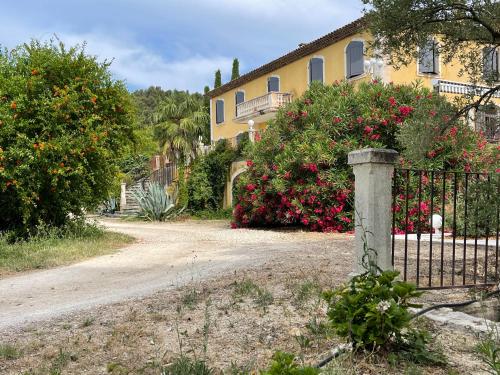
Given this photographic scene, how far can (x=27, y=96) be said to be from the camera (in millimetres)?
9961

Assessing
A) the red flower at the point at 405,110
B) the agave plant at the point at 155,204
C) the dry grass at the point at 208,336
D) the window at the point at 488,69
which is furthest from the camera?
the agave plant at the point at 155,204

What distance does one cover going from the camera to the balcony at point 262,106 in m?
25.2

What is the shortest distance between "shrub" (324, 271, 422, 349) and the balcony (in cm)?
2127

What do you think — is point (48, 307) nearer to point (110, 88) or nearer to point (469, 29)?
point (469, 29)

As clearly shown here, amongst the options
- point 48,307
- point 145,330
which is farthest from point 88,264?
point 145,330

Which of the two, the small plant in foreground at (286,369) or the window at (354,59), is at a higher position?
the window at (354,59)

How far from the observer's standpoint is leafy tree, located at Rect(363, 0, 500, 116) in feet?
19.3

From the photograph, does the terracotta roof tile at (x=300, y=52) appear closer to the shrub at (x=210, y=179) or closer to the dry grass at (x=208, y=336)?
the shrub at (x=210, y=179)

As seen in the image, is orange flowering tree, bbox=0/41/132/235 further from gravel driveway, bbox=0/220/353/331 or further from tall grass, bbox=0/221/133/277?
gravel driveway, bbox=0/220/353/331

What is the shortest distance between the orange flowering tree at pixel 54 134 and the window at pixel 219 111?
21315mm

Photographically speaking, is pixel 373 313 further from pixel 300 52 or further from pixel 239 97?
pixel 239 97

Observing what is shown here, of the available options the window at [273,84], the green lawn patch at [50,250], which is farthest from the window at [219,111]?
the green lawn patch at [50,250]

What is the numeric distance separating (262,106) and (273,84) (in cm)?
204

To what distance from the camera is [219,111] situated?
33.0 meters
